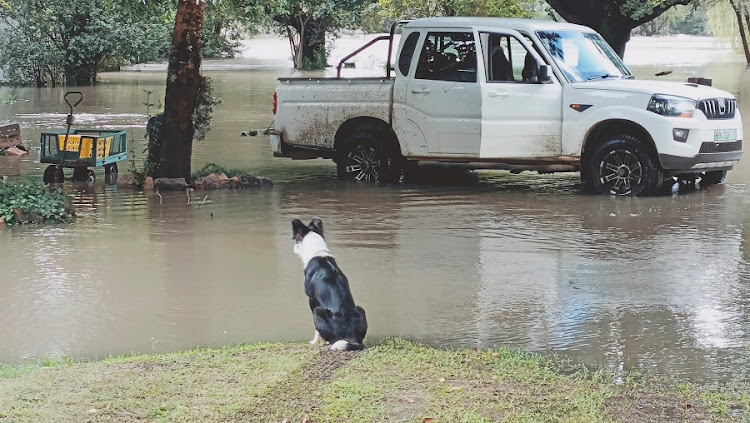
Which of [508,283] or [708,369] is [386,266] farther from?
[708,369]

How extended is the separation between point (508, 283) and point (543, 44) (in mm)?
5267

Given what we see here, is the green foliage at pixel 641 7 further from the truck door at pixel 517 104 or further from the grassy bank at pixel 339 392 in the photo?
the grassy bank at pixel 339 392

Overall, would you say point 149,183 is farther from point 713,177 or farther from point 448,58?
point 713,177

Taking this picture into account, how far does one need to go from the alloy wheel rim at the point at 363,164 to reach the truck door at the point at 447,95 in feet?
2.86

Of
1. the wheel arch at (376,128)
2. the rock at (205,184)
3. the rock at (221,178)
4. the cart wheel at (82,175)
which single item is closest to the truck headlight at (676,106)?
the wheel arch at (376,128)

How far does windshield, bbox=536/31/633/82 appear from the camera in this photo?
13273 mm

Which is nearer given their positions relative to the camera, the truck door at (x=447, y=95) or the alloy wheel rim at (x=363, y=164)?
the truck door at (x=447, y=95)

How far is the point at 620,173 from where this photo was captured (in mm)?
12992

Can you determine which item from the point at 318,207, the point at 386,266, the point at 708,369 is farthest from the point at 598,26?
the point at 708,369

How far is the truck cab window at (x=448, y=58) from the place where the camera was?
13539 mm

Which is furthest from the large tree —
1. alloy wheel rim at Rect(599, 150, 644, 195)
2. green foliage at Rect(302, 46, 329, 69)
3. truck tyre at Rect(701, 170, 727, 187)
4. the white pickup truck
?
green foliage at Rect(302, 46, 329, 69)

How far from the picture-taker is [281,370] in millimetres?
6062

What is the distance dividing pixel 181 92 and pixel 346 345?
7.92 m

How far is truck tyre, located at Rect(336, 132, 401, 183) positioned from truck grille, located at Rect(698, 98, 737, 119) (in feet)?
12.8
